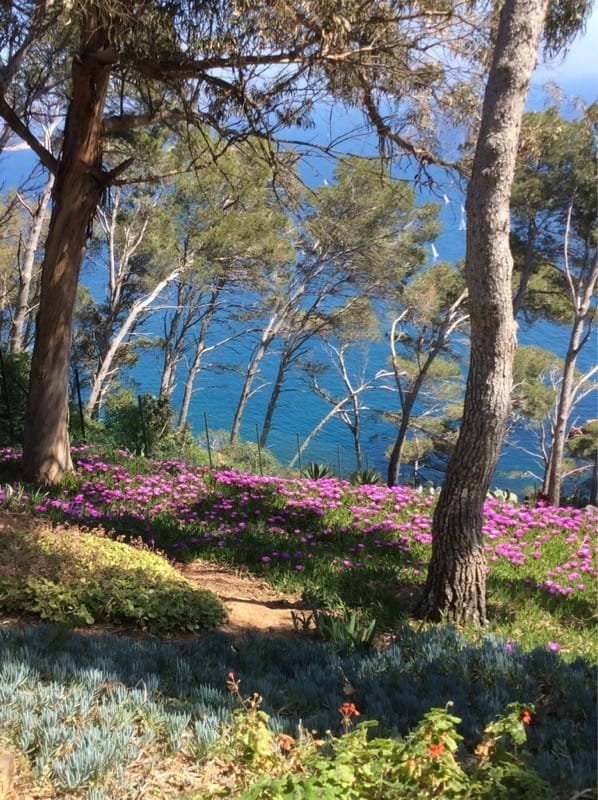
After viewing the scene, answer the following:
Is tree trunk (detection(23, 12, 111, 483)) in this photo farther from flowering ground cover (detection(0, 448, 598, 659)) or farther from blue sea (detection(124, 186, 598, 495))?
blue sea (detection(124, 186, 598, 495))

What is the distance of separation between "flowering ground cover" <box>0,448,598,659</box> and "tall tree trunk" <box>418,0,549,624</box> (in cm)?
32

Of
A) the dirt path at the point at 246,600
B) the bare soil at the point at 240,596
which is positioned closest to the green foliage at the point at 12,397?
the bare soil at the point at 240,596

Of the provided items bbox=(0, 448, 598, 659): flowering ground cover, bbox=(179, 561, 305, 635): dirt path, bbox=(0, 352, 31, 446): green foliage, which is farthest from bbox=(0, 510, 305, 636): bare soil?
bbox=(0, 352, 31, 446): green foliage

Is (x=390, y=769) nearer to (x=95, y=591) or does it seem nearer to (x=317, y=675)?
(x=317, y=675)

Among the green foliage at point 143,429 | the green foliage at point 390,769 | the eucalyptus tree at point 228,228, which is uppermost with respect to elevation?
the eucalyptus tree at point 228,228

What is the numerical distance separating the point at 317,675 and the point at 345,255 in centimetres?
1580

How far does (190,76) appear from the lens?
6.38 m

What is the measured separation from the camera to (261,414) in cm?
3931

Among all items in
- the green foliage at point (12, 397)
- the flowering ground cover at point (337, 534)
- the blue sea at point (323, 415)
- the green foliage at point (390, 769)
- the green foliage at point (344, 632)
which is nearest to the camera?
the green foliage at point (390, 769)

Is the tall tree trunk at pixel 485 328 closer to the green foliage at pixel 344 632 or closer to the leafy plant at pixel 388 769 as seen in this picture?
the green foliage at pixel 344 632

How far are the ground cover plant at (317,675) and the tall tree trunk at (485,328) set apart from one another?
0.35 meters

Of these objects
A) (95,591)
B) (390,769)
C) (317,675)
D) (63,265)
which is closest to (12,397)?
(63,265)

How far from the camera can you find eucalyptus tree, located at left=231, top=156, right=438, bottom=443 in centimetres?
1659

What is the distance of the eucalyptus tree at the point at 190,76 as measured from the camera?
19.7 ft
